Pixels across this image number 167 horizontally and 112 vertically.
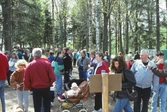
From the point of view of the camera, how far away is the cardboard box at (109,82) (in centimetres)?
464

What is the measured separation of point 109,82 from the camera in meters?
4.69

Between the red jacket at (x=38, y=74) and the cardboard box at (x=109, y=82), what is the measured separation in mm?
1696

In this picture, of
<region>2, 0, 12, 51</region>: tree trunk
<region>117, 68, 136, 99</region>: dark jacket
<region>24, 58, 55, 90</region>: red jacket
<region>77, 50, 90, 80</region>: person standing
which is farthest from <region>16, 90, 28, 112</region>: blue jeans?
<region>2, 0, 12, 51</region>: tree trunk

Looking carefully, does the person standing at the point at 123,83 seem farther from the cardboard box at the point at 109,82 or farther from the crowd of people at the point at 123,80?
the cardboard box at the point at 109,82

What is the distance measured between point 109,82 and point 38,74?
2003 mm

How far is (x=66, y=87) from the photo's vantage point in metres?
8.20

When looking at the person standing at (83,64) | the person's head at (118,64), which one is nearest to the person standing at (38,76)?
the person's head at (118,64)

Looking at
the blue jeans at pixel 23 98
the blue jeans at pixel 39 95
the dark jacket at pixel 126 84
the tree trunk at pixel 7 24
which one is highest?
the tree trunk at pixel 7 24

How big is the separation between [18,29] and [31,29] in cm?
128

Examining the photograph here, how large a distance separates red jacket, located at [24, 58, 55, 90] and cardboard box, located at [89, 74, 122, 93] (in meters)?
1.70

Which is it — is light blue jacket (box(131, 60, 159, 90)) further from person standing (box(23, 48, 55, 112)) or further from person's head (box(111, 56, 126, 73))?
person standing (box(23, 48, 55, 112))

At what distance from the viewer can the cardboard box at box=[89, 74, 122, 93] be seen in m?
4.64

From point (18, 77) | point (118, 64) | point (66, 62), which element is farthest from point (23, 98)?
point (118, 64)

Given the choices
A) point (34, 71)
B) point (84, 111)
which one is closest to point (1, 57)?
point (34, 71)
